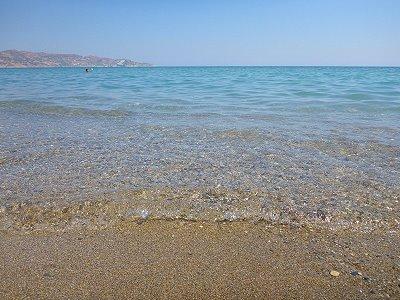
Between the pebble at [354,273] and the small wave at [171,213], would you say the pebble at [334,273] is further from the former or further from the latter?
the small wave at [171,213]

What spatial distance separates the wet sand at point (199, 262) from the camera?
263 centimetres

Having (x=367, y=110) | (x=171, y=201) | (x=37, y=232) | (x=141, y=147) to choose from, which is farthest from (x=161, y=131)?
(x=367, y=110)

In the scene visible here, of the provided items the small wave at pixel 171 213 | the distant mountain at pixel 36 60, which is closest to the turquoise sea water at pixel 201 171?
the small wave at pixel 171 213

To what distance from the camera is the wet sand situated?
8.64 ft

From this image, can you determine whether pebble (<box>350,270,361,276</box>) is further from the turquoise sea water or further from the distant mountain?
the distant mountain

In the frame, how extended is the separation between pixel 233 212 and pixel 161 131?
5010mm

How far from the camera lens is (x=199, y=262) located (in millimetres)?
3004

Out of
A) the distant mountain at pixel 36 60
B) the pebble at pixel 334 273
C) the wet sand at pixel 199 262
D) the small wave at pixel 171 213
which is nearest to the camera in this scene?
the wet sand at pixel 199 262

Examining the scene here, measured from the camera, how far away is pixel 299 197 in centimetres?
437

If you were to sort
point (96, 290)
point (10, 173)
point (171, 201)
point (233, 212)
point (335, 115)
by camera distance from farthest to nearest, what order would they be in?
point (335, 115) < point (10, 173) < point (171, 201) < point (233, 212) < point (96, 290)

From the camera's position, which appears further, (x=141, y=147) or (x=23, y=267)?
(x=141, y=147)

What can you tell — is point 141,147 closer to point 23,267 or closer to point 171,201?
point 171,201

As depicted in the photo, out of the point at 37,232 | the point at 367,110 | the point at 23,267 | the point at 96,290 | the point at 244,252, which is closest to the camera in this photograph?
the point at 96,290

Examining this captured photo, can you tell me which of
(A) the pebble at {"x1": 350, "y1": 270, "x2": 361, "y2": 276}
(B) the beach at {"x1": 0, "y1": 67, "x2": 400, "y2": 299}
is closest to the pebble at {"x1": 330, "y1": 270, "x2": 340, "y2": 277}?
(B) the beach at {"x1": 0, "y1": 67, "x2": 400, "y2": 299}
